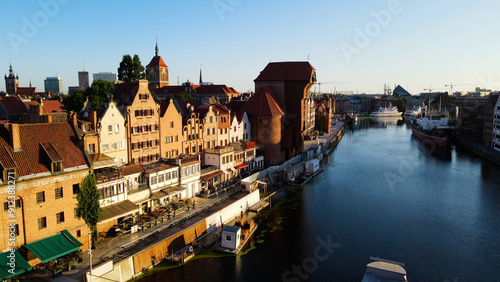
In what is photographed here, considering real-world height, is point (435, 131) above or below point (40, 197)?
below

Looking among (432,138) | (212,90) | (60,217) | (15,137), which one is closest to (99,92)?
(15,137)

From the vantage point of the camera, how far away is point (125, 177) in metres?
34.2

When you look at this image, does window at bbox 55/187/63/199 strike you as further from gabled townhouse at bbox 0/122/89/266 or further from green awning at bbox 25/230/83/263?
green awning at bbox 25/230/83/263

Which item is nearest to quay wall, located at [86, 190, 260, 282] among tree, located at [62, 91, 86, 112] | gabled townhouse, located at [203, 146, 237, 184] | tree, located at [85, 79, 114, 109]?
gabled townhouse, located at [203, 146, 237, 184]

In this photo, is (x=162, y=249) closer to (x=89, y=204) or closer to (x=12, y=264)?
(x=89, y=204)

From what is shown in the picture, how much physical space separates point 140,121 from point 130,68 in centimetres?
3607

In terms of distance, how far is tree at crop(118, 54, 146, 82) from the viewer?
240 ft

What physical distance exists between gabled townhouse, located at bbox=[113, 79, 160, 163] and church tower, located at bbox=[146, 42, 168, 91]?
246 ft

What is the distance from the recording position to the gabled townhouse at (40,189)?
952 inches

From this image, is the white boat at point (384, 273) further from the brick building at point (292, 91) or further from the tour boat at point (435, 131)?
the tour boat at point (435, 131)

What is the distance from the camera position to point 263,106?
208 ft

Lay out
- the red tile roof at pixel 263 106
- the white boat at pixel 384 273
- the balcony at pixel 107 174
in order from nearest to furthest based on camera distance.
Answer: the white boat at pixel 384 273, the balcony at pixel 107 174, the red tile roof at pixel 263 106

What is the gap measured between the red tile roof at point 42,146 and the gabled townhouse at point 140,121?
9923 millimetres

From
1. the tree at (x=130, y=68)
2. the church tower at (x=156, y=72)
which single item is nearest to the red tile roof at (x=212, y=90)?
the church tower at (x=156, y=72)
